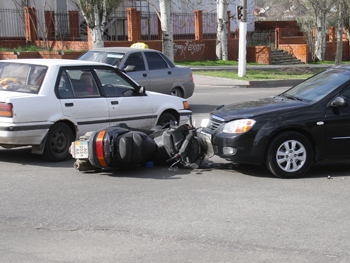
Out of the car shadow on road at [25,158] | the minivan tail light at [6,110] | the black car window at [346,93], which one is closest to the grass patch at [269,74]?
the car shadow on road at [25,158]

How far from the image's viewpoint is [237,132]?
817 centimetres

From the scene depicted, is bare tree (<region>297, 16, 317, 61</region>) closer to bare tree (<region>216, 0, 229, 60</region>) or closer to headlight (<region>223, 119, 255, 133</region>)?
bare tree (<region>216, 0, 229, 60</region>)

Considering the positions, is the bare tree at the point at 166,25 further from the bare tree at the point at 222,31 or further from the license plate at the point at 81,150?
the license plate at the point at 81,150

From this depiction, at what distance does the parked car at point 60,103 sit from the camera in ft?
28.5

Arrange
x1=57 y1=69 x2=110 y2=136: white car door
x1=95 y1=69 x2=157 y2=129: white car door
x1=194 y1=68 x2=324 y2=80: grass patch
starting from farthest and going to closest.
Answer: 1. x1=194 y1=68 x2=324 y2=80: grass patch
2. x1=95 y1=69 x2=157 y2=129: white car door
3. x1=57 y1=69 x2=110 y2=136: white car door

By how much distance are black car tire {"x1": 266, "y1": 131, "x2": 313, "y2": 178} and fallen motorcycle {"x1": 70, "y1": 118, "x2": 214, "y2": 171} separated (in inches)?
36.8

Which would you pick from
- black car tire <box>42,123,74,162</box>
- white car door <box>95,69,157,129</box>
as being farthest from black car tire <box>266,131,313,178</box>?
black car tire <box>42,123,74,162</box>

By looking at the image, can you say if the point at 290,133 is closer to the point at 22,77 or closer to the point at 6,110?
the point at 6,110

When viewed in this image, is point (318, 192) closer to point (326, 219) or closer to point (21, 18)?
point (326, 219)

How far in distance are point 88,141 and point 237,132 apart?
6.91 feet

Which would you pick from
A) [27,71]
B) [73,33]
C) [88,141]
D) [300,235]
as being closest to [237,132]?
[88,141]

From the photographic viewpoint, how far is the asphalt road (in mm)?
5305

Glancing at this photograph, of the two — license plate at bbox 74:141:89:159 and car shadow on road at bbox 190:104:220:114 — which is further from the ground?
license plate at bbox 74:141:89:159

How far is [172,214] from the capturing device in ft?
21.1
